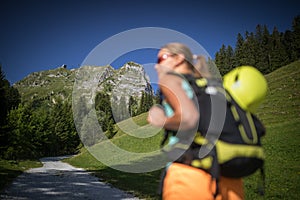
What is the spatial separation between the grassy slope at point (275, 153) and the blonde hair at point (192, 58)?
653mm

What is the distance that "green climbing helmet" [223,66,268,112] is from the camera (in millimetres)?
1725

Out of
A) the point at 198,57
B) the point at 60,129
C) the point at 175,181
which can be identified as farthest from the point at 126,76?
the point at 60,129

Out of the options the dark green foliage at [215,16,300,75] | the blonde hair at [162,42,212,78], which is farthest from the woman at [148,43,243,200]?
the dark green foliage at [215,16,300,75]

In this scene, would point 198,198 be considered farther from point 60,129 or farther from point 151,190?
point 60,129

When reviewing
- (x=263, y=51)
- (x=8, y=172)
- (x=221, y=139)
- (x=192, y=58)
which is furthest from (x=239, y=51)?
(x=221, y=139)

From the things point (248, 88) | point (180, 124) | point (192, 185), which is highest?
point (248, 88)

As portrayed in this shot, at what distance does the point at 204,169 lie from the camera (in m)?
1.64

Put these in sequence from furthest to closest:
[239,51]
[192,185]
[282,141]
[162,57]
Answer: [239,51], [282,141], [162,57], [192,185]

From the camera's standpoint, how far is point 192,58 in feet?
6.23

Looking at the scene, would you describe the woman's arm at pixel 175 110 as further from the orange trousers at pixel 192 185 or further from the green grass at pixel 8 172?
the green grass at pixel 8 172

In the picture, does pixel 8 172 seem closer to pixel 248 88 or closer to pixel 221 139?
pixel 221 139

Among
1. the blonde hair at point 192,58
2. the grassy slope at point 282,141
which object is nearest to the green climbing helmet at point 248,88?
the blonde hair at point 192,58

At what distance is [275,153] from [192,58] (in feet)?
62.3

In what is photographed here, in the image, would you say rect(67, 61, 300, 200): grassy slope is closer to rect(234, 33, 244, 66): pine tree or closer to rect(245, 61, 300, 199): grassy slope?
rect(245, 61, 300, 199): grassy slope
